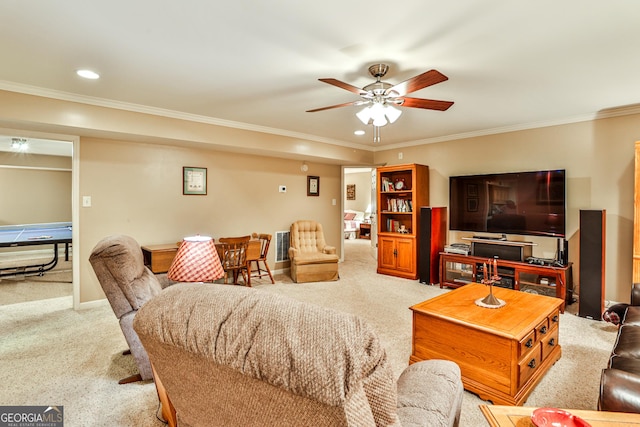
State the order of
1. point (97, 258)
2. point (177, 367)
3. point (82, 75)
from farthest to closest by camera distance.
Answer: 1. point (82, 75)
2. point (97, 258)
3. point (177, 367)

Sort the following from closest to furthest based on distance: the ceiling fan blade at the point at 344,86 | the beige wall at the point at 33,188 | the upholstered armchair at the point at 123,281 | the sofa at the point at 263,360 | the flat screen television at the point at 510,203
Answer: the sofa at the point at 263,360 < the upholstered armchair at the point at 123,281 < the ceiling fan blade at the point at 344,86 < the flat screen television at the point at 510,203 < the beige wall at the point at 33,188

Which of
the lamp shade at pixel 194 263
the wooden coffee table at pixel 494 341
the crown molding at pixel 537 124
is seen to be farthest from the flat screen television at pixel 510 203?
the lamp shade at pixel 194 263

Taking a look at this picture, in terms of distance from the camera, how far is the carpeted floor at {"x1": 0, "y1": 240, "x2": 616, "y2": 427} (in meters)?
1.96

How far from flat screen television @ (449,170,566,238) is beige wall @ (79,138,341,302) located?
2547 millimetres

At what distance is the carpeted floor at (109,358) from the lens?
196cm

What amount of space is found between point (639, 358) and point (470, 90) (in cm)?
244

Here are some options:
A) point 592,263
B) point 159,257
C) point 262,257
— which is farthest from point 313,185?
point 592,263

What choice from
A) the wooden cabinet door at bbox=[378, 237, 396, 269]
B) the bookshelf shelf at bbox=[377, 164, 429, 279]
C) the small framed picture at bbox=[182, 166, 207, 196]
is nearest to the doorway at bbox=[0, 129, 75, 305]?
the small framed picture at bbox=[182, 166, 207, 196]

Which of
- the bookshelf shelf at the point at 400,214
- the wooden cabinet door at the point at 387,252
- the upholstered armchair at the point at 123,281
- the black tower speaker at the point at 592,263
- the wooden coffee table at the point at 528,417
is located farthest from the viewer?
the wooden cabinet door at the point at 387,252

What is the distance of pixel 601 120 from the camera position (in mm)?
3754

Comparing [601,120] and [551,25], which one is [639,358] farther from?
[601,120]

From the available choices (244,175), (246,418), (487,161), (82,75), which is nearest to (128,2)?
(82,75)

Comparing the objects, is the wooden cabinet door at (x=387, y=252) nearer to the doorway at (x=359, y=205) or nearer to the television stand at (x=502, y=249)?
the television stand at (x=502, y=249)

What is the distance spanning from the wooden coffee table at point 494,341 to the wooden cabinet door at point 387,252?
2816 mm
